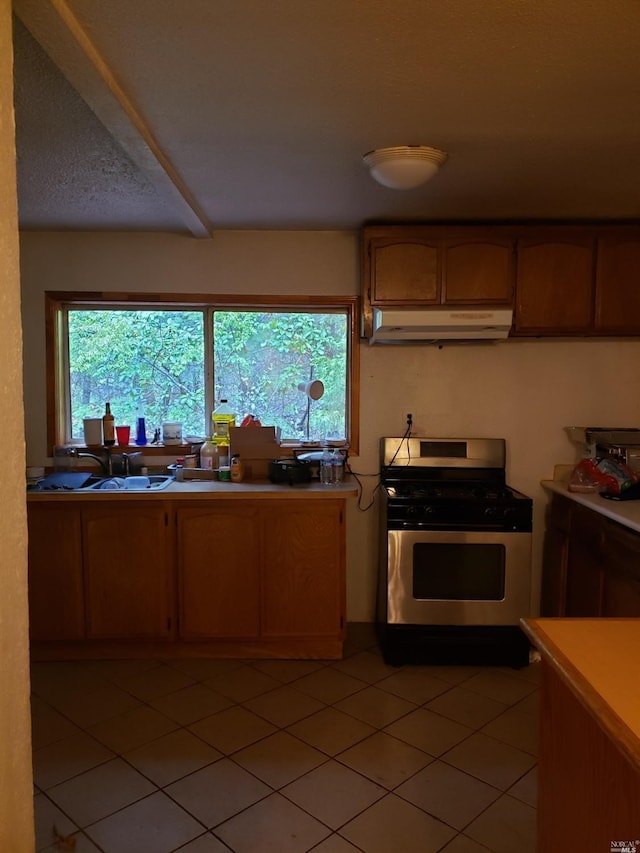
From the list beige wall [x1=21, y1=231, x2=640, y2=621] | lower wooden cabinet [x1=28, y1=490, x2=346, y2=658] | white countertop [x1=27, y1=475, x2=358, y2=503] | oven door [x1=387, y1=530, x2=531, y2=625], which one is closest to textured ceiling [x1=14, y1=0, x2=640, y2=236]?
beige wall [x1=21, y1=231, x2=640, y2=621]

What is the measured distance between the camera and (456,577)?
9.91 ft

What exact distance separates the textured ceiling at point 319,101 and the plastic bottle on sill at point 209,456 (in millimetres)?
1220

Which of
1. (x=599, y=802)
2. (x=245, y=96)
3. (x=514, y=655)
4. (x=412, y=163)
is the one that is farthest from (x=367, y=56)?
(x=514, y=655)

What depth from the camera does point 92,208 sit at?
2965mm

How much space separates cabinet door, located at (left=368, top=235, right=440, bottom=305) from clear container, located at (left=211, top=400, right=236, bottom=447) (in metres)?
1.05

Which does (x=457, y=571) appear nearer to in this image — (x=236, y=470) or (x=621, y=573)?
(x=621, y=573)

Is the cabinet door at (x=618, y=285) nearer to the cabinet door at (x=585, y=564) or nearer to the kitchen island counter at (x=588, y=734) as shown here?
the cabinet door at (x=585, y=564)

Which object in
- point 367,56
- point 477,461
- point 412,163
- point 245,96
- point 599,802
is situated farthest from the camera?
point 477,461

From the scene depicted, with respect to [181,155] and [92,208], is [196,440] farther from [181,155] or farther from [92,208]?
[181,155]

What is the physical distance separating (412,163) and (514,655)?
2.30 meters

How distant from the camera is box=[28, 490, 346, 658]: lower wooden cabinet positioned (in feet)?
9.77

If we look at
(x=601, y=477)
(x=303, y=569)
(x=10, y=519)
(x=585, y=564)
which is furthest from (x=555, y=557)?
(x=10, y=519)

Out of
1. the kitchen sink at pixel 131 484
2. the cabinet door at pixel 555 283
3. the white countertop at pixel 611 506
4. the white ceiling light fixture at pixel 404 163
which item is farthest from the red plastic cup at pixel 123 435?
the white countertop at pixel 611 506

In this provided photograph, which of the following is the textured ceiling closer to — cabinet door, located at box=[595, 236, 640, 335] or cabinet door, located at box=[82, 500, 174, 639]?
cabinet door, located at box=[595, 236, 640, 335]
